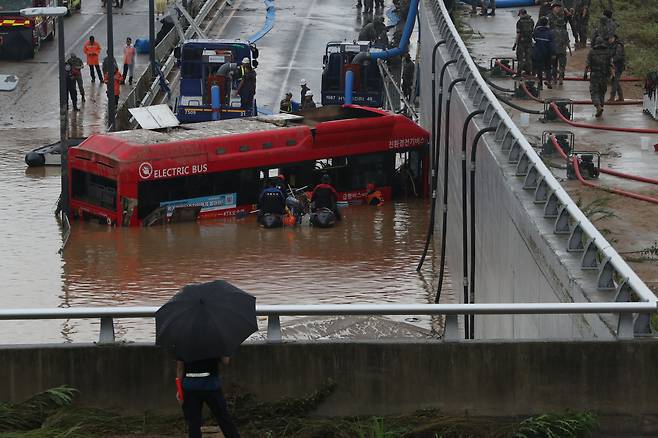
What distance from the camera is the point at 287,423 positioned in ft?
33.0

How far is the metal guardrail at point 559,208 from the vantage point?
11.8 m

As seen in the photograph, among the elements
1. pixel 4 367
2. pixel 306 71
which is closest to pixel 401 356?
pixel 4 367

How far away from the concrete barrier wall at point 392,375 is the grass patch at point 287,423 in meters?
0.12

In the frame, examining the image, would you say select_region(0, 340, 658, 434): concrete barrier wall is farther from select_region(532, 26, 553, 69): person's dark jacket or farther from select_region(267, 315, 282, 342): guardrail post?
select_region(532, 26, 553, 69): person's dark jacket

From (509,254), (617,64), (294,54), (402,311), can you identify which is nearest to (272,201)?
(617,64)

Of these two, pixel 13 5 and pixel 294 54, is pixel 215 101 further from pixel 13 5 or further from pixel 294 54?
pixel 294 54

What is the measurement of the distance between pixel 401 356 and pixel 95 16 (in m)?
51.7

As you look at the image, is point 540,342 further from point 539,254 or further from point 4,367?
point 539,254

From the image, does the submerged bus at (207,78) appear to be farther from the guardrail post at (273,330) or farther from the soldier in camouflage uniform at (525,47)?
the guardrail post at (273,330)

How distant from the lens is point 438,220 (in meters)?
33.4

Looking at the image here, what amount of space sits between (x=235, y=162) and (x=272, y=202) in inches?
56.3

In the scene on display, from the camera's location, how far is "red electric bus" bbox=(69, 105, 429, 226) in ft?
105

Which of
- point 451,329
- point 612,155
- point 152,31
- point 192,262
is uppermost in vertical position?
point 451,329

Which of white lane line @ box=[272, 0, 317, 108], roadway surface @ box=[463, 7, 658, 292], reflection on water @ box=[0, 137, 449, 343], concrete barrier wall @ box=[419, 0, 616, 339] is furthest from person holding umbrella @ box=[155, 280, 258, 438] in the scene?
white lane line @ box=[272, 0, 317, 108]
